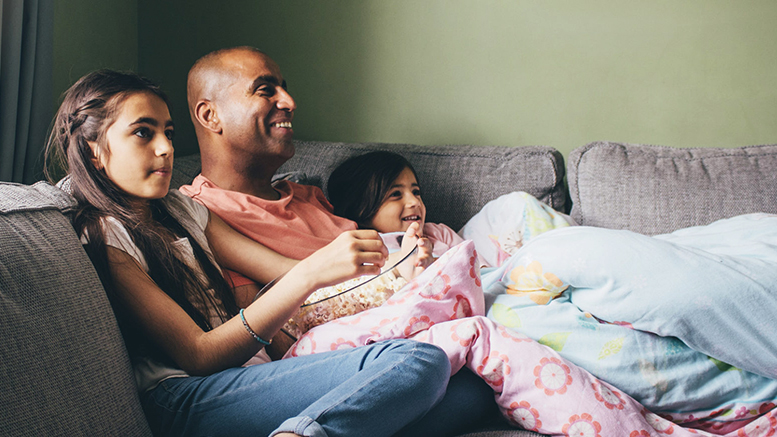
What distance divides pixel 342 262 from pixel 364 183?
746 millimetres

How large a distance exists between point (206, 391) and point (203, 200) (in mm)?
589

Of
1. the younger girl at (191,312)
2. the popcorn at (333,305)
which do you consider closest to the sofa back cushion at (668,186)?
the popcorn at (333,305)

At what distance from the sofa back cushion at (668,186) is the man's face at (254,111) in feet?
2.92

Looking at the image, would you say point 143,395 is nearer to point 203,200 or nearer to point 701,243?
point 203,200

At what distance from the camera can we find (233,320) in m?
0.85

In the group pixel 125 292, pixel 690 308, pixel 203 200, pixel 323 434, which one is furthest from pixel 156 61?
pixel 690 308

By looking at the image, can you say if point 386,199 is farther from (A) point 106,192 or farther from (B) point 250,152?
(A) point 106,192

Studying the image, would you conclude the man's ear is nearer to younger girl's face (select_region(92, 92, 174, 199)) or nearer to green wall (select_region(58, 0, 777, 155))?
younger girl's face (select_region(92, 92, 174, 199))

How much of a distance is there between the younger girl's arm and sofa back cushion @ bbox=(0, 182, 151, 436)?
5 cm

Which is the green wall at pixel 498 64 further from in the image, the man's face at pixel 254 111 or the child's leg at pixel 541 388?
the child's leg at pixel 541 388

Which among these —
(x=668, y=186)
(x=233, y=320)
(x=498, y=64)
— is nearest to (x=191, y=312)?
(x=233, y=320)

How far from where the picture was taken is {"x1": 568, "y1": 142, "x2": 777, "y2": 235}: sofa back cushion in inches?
56.2

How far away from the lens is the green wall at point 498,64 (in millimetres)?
1712

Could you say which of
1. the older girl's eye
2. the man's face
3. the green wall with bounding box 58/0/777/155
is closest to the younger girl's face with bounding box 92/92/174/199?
the older girl's eye
